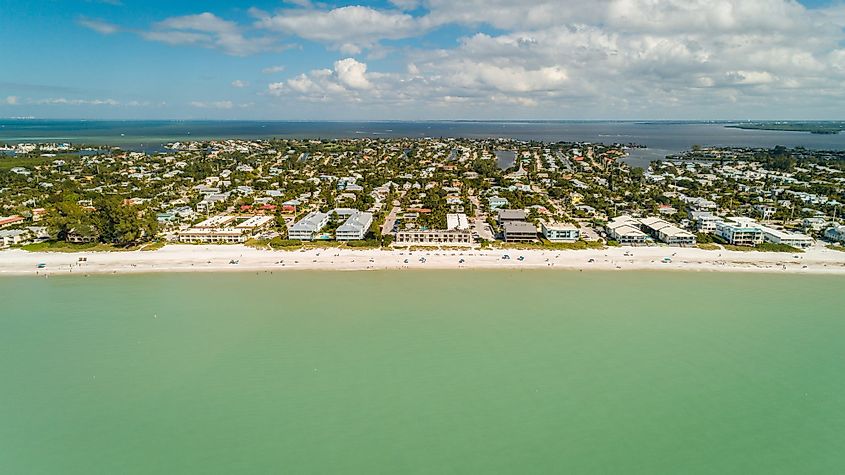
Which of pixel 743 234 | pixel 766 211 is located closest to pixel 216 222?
pixel 743 234

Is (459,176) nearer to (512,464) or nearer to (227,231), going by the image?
(227,231)

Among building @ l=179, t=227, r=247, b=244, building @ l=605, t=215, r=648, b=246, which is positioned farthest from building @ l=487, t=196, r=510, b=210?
building @ l=179, t=227, r=247, b=244

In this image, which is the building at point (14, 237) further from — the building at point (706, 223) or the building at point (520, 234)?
the building at point (706, 223)

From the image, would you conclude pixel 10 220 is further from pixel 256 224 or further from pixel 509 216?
pixel 509 216

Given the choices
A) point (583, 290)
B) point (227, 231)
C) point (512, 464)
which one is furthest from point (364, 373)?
point (227, 231)

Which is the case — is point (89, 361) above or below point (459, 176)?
below
